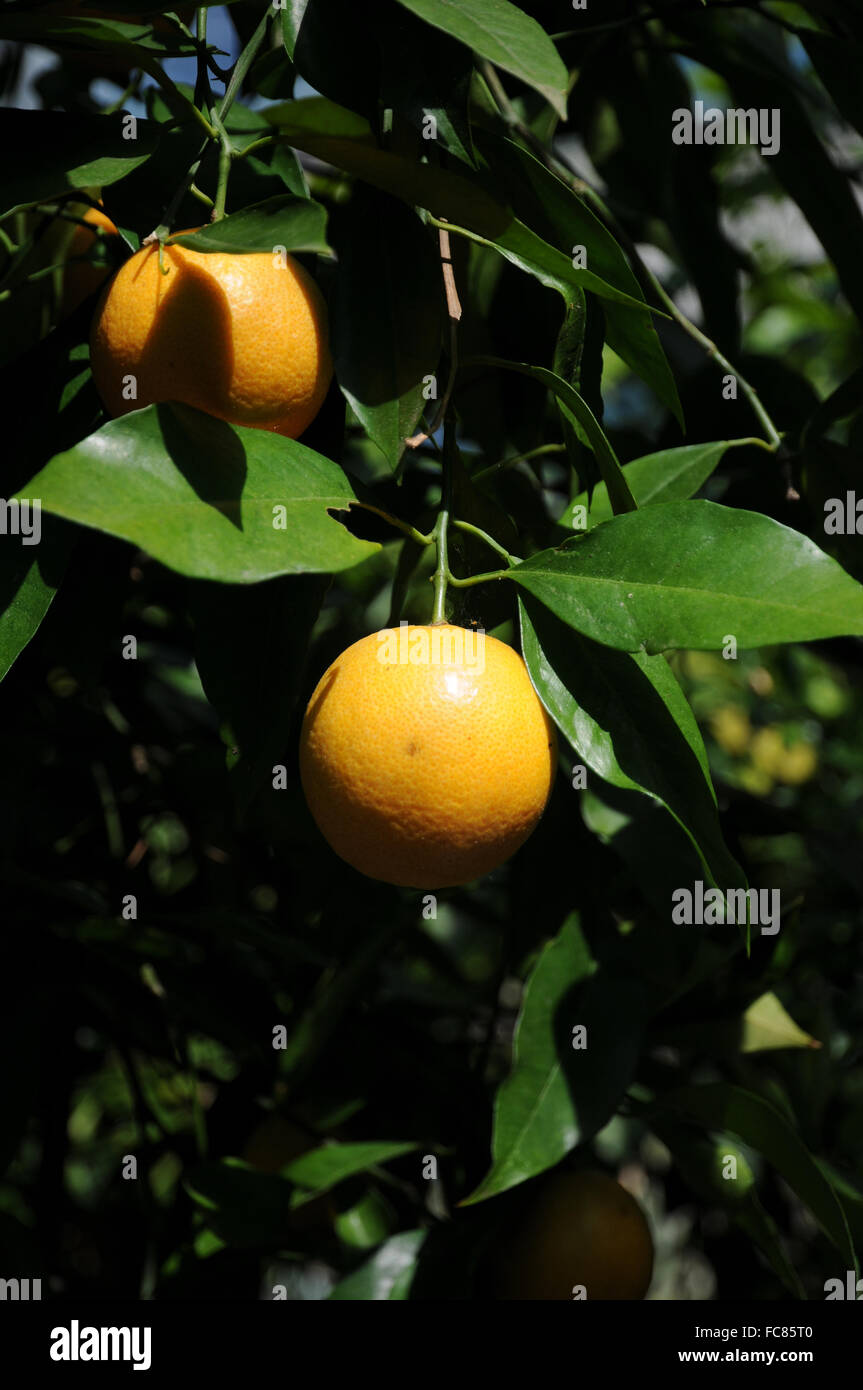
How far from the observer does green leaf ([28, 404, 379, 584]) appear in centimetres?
52

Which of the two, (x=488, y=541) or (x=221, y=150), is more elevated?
(x=221, y=150)

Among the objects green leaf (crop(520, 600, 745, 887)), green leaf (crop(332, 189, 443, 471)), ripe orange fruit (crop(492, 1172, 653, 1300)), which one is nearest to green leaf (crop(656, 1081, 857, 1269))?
ripe orange fruit (crop(492, 1172, 653, 1300))

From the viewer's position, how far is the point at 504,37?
617 mm

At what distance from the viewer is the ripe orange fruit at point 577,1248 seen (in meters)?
1.04

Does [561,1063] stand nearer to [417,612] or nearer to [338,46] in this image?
[417,612]

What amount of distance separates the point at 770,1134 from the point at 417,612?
58 cm

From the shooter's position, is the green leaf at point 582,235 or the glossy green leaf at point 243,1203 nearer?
the green leaf at point 582,235

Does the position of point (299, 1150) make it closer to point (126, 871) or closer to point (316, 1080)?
point (316, 1080)

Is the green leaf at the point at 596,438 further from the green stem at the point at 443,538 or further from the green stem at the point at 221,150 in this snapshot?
the green stem at the point at 221,150

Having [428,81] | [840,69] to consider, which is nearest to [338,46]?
[428,81]

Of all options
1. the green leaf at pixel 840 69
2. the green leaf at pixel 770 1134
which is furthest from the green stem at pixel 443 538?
the green leaf at pixel 840 69

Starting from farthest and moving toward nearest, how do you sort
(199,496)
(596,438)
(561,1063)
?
1. (561,1063)
2. (596,438)
3. (199,496)

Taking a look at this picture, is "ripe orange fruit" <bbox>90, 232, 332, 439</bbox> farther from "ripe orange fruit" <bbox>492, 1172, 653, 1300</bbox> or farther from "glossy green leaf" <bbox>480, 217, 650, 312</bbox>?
"ripe orange fruit" <bbox>492, 1172, 653, 1300</bbox>

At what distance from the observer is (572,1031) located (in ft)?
3.40
